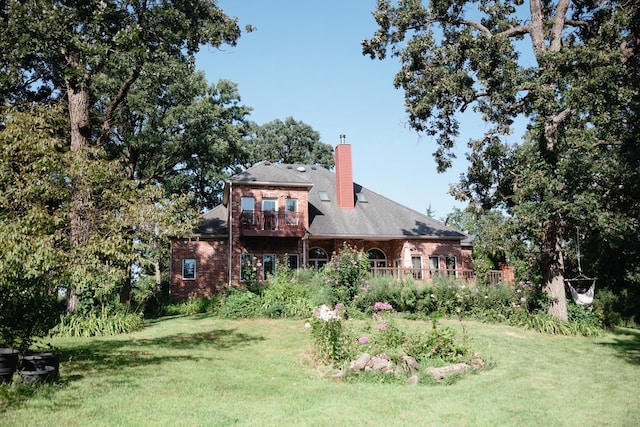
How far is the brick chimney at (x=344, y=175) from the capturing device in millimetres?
27438

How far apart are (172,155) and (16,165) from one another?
15299mm

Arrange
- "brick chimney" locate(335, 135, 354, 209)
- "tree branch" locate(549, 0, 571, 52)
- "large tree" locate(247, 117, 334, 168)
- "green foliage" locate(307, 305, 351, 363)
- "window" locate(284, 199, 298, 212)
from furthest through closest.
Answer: "large tree" locate(247, 117, 334, 168), "brick chimney" locate(335, 135, 354, 209), "window" locate(284, 199, 298, 212), "tree branch" locate(549, 0, 571, 52), "green foliage" locate(307, 305, 351, 363)

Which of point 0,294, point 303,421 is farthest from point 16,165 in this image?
point 303,421

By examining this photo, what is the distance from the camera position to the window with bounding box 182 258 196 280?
78.6 feet

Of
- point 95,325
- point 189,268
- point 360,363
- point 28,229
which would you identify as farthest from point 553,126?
point 189,268

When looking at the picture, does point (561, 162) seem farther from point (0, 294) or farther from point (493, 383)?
point (0, 294)

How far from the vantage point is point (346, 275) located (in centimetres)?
1633

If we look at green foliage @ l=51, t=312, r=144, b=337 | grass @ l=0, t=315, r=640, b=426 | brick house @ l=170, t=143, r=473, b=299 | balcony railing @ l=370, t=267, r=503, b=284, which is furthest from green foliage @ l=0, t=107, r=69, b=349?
brick house @ l=170, t=143, r=473, b=299

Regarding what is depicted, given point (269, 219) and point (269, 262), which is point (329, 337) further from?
point (269, 262)

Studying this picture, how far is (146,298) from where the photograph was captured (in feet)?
75.8

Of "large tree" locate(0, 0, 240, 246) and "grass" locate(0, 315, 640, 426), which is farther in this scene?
"large tree" locate(0, 0, 240, 246)

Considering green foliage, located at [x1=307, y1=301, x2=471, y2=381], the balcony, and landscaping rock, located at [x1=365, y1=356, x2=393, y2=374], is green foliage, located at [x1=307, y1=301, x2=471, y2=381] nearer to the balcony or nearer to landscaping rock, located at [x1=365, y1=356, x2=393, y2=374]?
landscaping rock, located at [x1=365, y1=356, x2=393, y2=374]

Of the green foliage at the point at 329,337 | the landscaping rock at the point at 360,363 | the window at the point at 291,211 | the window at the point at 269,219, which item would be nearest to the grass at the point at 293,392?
the green foliage at the point at 329,337

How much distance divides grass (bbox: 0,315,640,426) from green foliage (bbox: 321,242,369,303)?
16.2 feet
